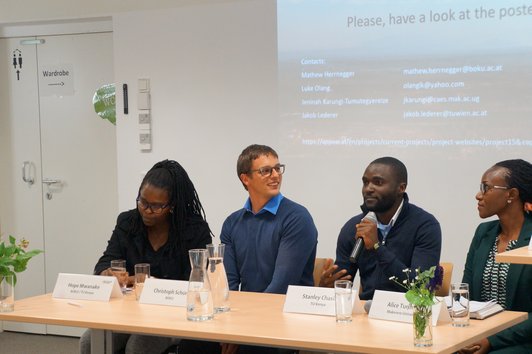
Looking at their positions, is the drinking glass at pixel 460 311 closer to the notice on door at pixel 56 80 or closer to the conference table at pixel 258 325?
the conference table at pixel 258 325

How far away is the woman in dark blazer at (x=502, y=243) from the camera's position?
3.66 metres

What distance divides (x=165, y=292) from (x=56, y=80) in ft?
11.8

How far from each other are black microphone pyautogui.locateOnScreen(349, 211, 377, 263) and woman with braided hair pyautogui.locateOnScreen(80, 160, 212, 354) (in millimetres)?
756

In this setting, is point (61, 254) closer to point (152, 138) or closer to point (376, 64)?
point (152, 138)

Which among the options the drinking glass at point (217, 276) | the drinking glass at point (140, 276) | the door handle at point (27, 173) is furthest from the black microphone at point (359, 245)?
the door handle at point (27, 173)

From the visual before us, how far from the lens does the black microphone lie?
12.9 feet

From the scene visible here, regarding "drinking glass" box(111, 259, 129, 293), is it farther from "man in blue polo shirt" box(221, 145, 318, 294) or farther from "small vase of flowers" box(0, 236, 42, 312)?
"man in blue polo shirt" box(221, 145, 318, 294)

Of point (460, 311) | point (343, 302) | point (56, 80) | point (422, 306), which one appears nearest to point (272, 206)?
point (343, 302)

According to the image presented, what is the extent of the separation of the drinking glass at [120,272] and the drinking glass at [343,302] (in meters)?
1.14

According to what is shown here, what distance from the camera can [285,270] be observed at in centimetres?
386

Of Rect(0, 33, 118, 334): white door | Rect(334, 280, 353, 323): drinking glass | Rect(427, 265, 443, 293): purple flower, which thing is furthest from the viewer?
Rect(0, 33, 118, 334): white door

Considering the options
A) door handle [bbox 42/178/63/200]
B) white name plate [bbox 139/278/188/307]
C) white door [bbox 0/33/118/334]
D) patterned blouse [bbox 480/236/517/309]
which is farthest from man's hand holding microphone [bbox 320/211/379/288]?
door handle [bbox 42/178/63/200]

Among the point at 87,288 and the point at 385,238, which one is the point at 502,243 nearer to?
the point at 385,238

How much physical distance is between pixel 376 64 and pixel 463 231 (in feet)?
4.07
